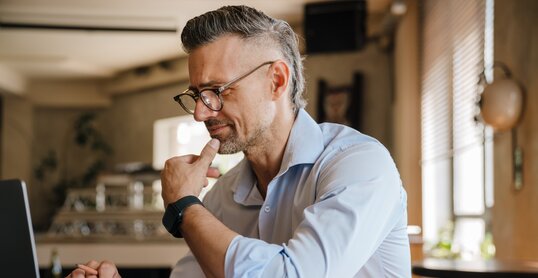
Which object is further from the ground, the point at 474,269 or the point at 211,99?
the point at 211,99

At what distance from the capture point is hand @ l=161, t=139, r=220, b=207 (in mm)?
1435

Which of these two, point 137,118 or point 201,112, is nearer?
point 201,112

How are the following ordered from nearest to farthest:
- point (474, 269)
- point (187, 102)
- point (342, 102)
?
point (187, 102), point (474, 269), point (342, 102)

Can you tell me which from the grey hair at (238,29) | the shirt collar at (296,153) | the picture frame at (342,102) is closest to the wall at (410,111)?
the picture frame at (342,102)

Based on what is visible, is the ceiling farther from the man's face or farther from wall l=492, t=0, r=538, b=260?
the man's face

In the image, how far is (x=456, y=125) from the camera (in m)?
6.14

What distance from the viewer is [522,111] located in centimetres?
409

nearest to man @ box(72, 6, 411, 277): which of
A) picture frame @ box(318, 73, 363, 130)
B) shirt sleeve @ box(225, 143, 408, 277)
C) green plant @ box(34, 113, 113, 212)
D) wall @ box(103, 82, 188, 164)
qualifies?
shirt sleeve @ box(225, 143, 408, 277)

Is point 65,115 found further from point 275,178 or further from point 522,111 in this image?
point 275,178

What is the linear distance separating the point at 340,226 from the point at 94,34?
895 centimetres

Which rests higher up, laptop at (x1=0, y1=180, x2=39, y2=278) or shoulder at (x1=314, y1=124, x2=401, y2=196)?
shoulder at (x1=314, y1=124, x2=401, y2=196)

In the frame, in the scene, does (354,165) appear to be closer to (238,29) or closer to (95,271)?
(238,29)

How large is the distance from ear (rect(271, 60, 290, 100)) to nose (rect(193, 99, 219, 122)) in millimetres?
146

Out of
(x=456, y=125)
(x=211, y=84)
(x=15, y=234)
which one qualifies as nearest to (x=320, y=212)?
(x=211, y=84)
